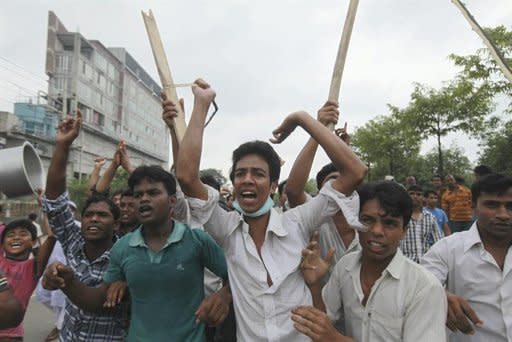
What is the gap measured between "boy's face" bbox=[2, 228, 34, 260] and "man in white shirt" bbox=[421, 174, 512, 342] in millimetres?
3185

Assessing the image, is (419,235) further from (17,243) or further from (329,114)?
(17,243)

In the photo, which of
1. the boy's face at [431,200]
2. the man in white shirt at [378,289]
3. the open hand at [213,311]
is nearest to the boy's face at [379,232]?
the man in white shirt at [378,289]

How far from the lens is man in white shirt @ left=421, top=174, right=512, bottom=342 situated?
6.70 ft

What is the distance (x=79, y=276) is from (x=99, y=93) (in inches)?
2344

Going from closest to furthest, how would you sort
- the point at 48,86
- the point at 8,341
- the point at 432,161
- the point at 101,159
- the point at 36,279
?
the point at 8,341 → the point at 36,279 → the point at 101,159 → the point at 432,161 → the point at 48,86

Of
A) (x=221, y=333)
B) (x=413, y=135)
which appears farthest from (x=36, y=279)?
(x=413, y=135)

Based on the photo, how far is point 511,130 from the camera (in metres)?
14.8

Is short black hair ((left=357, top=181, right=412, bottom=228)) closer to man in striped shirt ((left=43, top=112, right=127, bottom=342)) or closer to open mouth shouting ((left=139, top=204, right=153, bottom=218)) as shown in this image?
open mouth shouting ((left=139, top=204, right=153, bottom=218))

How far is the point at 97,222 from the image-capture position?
2721 mm

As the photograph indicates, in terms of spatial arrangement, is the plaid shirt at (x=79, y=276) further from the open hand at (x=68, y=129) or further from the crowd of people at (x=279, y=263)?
the open hand at (x=68, y=129)

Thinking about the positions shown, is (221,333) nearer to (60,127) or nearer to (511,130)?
(60,127)

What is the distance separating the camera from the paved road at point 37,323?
17.9 feet

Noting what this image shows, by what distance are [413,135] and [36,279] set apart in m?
15.0

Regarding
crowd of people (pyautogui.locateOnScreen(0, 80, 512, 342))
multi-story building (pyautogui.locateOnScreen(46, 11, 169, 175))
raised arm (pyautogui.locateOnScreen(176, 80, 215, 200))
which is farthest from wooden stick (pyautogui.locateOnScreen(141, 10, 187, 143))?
multi-story building (pyautogui.locateOnScreen(46, 11, 169, 175))
